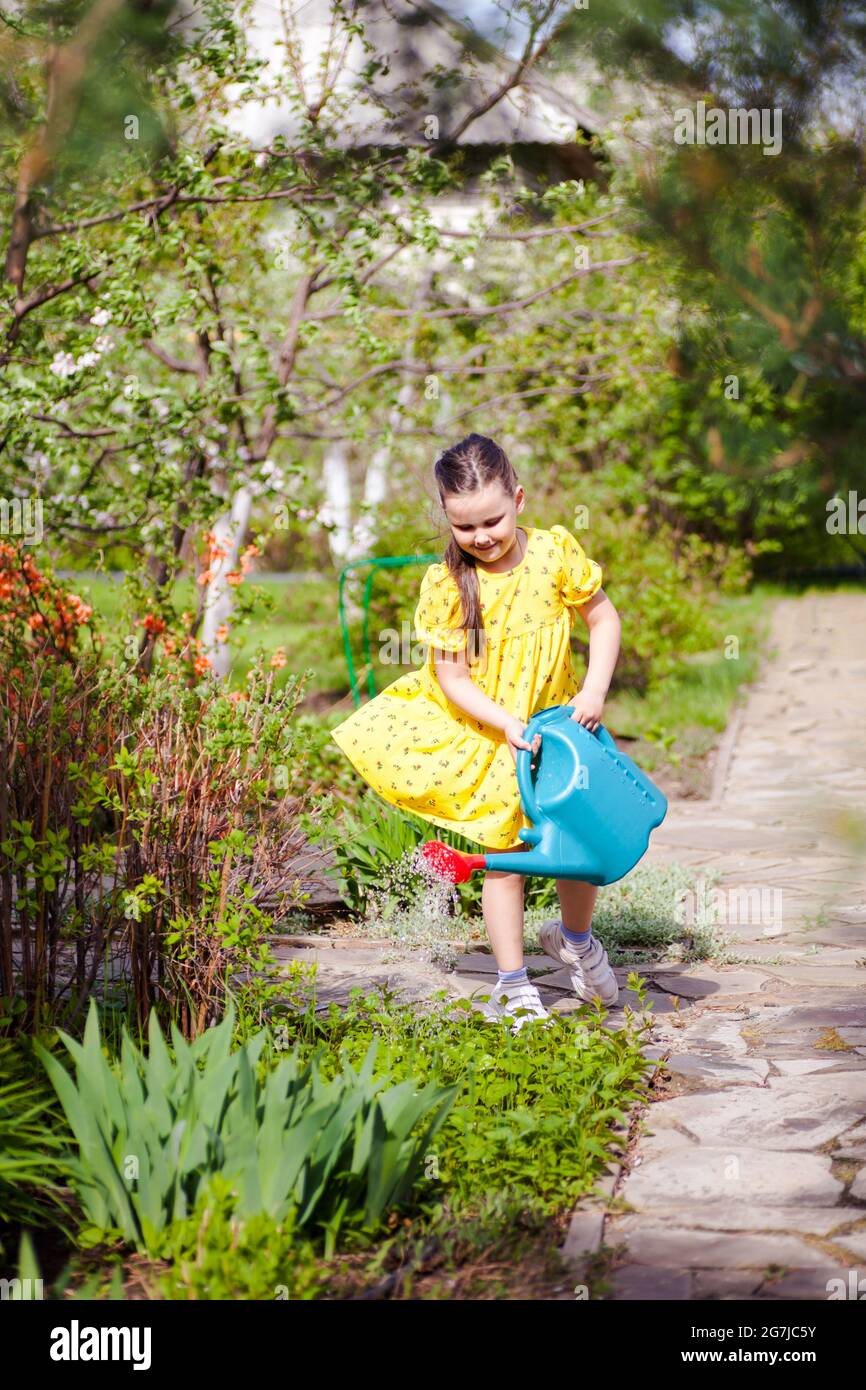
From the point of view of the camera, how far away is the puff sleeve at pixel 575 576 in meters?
3.93

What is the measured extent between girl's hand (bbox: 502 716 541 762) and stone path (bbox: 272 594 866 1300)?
2.60 ft

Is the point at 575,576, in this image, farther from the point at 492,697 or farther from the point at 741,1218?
the point at 741,1218

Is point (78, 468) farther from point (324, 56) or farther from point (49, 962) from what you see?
point (49, 962)

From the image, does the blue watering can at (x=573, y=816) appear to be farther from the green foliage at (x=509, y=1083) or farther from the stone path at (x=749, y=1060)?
the stone path at (x=749, y=1060)

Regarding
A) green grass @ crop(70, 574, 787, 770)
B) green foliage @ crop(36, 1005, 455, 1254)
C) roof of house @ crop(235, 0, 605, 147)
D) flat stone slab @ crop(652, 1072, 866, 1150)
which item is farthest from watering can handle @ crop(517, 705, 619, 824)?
roof of house @ crop(235, 0, 605, 147)

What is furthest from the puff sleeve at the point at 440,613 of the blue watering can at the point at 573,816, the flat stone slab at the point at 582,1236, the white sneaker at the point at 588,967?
the flat stone slab at the point at 582,1236

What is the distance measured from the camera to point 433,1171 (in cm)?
274

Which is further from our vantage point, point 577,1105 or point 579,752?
point 579,752

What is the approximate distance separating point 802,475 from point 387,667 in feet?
24.2

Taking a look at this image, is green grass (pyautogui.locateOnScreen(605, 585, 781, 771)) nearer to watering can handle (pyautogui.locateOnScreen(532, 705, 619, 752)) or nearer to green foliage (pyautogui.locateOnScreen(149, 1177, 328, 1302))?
watering can handle (pyautogui.locateOnScreen(532, 705, 619, 752))

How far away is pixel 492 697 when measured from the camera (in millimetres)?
3936

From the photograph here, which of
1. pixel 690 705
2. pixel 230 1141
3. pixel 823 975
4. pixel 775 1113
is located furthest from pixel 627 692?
pixel 230 1141

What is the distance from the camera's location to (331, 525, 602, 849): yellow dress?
389 cm
